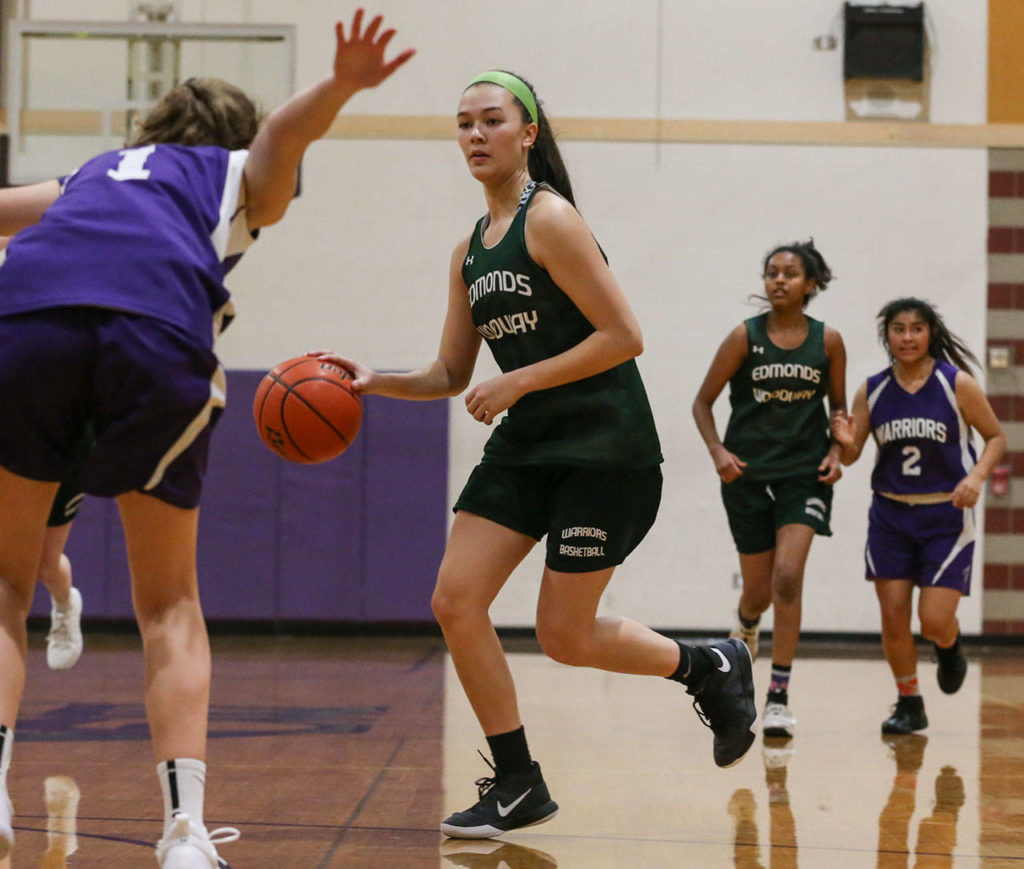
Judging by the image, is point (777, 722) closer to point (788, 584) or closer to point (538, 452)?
point (788, 584)

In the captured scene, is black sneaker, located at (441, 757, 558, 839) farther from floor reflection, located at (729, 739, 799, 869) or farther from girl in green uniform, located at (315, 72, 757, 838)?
floor reflection, located at (729, 739, 799, 869)

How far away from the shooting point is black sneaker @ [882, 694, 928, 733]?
4836 mm

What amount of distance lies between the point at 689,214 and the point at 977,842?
21.1 feet

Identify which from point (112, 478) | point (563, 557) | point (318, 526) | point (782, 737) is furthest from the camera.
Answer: point (318, 526)

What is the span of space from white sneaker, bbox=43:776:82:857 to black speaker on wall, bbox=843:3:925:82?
24.3ft

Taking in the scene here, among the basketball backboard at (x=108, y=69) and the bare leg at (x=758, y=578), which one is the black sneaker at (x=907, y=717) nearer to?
the bare leg at (x=758, y=578)

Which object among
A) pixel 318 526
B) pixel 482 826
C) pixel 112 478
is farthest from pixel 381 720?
pixel 318 526

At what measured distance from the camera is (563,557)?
295 centimetres

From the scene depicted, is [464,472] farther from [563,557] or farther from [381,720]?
[563,557]

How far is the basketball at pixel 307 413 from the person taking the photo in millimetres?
2936

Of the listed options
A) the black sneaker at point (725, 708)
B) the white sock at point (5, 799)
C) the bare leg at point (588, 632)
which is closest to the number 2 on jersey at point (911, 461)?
the black sneaker at point (725, 708)

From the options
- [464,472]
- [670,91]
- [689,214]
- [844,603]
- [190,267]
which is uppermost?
[670,91]

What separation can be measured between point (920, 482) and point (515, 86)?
9.12 ft

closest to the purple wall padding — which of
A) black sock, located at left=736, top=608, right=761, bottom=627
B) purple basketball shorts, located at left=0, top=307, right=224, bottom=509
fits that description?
black sock, located at left=736, top=608, right=761, bottom=627
